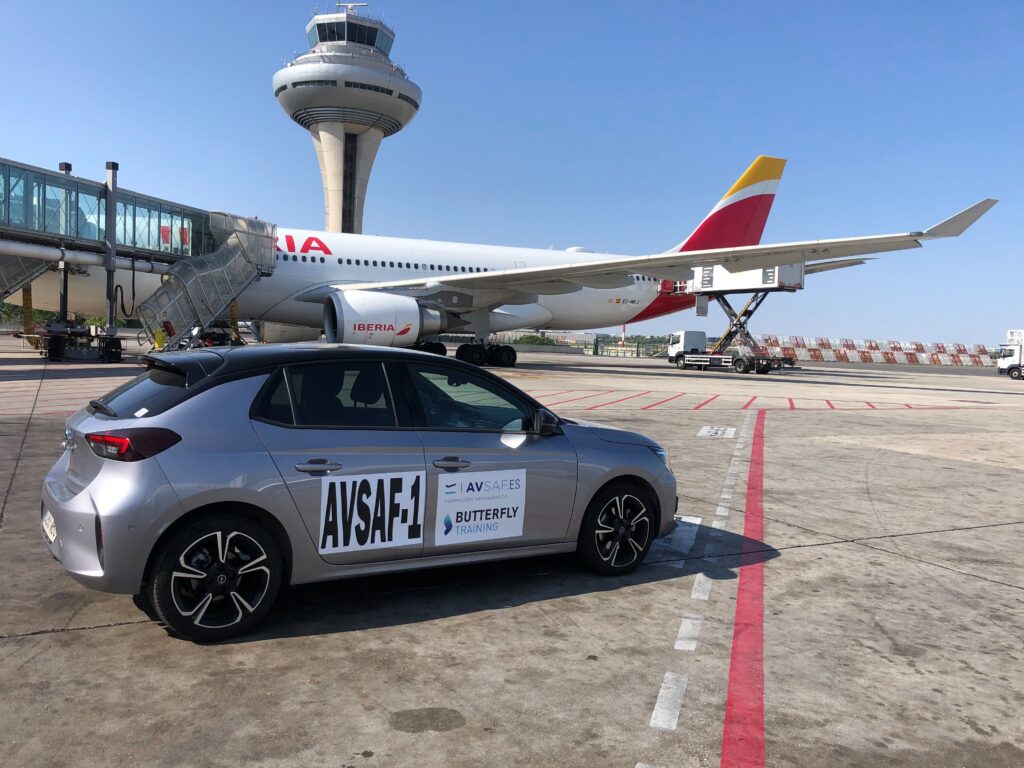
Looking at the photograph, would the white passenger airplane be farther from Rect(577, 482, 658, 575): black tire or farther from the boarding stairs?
Rect(577, 482, 658, 575): black tire

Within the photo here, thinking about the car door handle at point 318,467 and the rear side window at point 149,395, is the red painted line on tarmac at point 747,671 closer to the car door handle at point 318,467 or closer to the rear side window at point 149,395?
the car door handle at point 318,467

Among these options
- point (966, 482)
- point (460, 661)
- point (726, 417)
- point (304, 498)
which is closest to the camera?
point (460, 661)

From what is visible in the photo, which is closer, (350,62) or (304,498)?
(304,498)

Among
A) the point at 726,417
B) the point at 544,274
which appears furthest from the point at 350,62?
the point at 726,417

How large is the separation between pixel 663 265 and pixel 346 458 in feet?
62.1

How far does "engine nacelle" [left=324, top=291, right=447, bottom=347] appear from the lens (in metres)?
20.6

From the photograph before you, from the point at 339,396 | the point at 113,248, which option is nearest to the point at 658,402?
the point at 339,396

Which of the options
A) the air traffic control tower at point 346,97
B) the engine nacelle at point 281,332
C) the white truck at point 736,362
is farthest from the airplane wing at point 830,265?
the air traffic control tower at point 346,97

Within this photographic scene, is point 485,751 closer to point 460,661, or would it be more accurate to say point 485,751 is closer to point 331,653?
point 460,661

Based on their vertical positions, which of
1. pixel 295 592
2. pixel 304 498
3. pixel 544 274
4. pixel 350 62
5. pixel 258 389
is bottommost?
pixel 295 592

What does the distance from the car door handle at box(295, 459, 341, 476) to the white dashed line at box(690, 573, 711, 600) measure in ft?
7.78

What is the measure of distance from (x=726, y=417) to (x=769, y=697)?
12.0m

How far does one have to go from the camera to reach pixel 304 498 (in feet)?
12.6

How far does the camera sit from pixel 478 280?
23547mm
